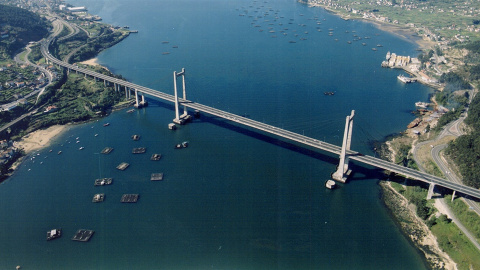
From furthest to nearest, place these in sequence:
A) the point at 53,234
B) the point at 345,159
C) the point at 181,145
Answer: the point at 181,145 → the point at 345,159 → the point at 53,234

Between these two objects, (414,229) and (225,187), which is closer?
(414,229)

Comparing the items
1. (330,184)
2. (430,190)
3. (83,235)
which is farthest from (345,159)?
(83,235)

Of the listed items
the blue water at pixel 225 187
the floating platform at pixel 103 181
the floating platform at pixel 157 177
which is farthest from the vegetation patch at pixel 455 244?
the floating platform at pixel 103 181

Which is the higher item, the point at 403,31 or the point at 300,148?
the point at 403,31

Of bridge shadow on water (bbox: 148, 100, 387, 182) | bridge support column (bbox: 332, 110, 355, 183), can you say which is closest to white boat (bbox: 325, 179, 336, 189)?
bridge support column (bbox: 332, 110, 355, 183)

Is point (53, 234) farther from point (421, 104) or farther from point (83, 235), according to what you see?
point (421, 104)

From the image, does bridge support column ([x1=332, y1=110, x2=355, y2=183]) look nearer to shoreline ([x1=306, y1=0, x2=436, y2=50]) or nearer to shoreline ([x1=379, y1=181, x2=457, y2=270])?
shoreline ([x1=379, y1=181, x2=457, y2=270])

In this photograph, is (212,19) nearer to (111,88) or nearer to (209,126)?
(111,88)
